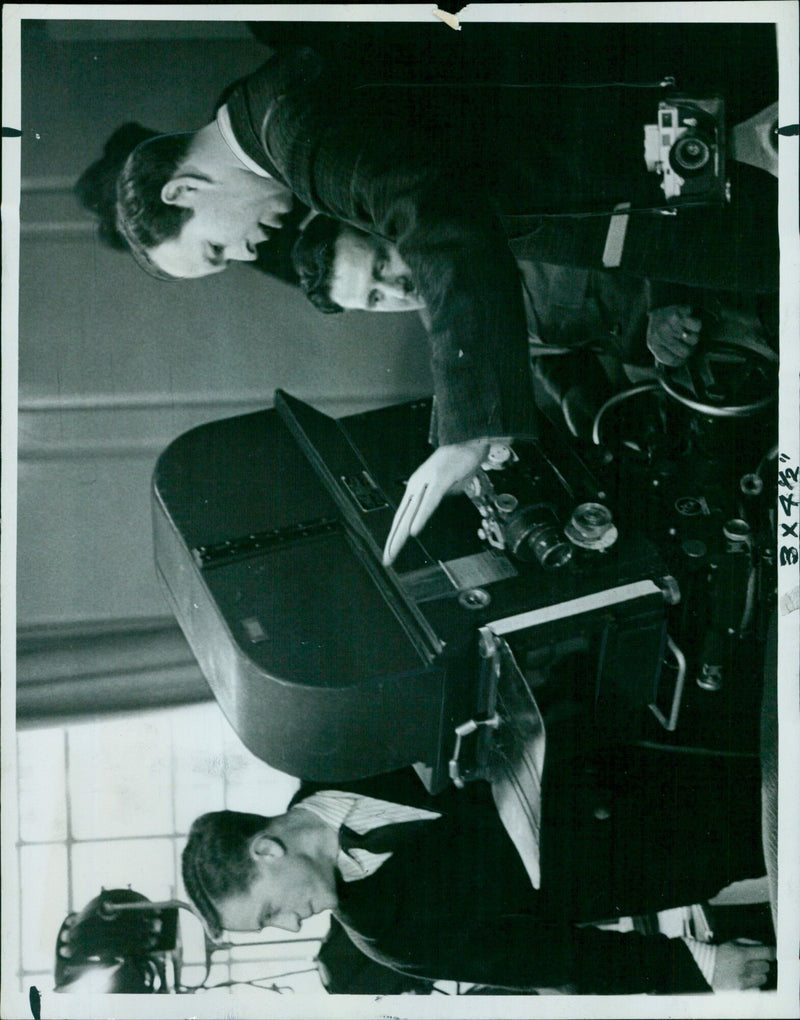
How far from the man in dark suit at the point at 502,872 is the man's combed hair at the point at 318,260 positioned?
26.9 inches

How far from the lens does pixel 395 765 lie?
4.66ft

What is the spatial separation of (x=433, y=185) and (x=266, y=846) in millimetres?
936

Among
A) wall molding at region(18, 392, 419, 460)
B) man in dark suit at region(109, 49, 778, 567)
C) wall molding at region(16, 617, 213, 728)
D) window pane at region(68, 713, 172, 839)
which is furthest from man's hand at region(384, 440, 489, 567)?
window pane at region(68, 713, 172, 839)

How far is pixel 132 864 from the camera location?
57.2 inches

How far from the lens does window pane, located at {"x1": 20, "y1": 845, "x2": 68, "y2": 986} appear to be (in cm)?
145

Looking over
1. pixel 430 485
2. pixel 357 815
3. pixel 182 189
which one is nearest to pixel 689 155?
pixel 430 485

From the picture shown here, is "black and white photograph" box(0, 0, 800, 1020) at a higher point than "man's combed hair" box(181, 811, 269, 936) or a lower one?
higher

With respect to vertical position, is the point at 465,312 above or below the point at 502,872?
above

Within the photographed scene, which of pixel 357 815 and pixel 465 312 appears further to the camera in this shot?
pixel 357 815

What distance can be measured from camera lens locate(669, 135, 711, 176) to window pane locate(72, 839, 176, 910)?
119 centimetres

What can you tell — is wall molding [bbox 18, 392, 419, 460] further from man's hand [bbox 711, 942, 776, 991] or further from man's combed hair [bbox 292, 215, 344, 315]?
man's hand [bbox 711, 942, 776, 991]

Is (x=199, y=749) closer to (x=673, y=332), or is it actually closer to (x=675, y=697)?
(x=675, y=697)

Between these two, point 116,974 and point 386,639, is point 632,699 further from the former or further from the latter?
point 116,974

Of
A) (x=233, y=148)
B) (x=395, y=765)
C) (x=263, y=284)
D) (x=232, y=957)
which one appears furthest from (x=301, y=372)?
(x=232, y=957)
